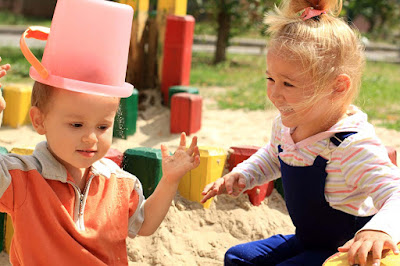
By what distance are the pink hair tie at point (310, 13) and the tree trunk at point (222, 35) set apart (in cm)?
729

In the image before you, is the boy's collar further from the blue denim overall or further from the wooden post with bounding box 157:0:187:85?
the wooden post with bounding box 157:0:187:85

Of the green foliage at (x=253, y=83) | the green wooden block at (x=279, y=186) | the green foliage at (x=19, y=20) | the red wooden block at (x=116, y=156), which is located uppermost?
the red wooden block at (x=116, y=156)

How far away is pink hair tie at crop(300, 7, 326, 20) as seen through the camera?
2.30 metres

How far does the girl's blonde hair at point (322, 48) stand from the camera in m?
2.20

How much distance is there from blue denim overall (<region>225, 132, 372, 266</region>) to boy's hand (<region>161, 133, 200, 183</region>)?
41 centimetres

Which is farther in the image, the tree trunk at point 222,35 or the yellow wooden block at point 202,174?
the tree trunk at point 222,35

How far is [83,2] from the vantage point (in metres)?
1.94

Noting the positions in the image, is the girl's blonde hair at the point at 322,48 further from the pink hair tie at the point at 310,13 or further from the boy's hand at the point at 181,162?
the boy's hand at the point at 181,162

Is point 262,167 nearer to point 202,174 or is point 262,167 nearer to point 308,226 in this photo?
point 308,226

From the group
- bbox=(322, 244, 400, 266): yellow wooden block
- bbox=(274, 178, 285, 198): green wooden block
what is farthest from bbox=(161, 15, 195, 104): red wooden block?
bbox=(322, 244, 400, 266): yellow wooden block

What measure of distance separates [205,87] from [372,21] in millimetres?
13343

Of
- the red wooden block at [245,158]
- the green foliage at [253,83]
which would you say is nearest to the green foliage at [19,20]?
the green foliage at [253,83]

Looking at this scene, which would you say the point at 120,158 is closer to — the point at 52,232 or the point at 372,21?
the point at 52,232

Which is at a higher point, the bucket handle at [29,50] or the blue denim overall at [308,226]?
the bucket handle at [29,50]
